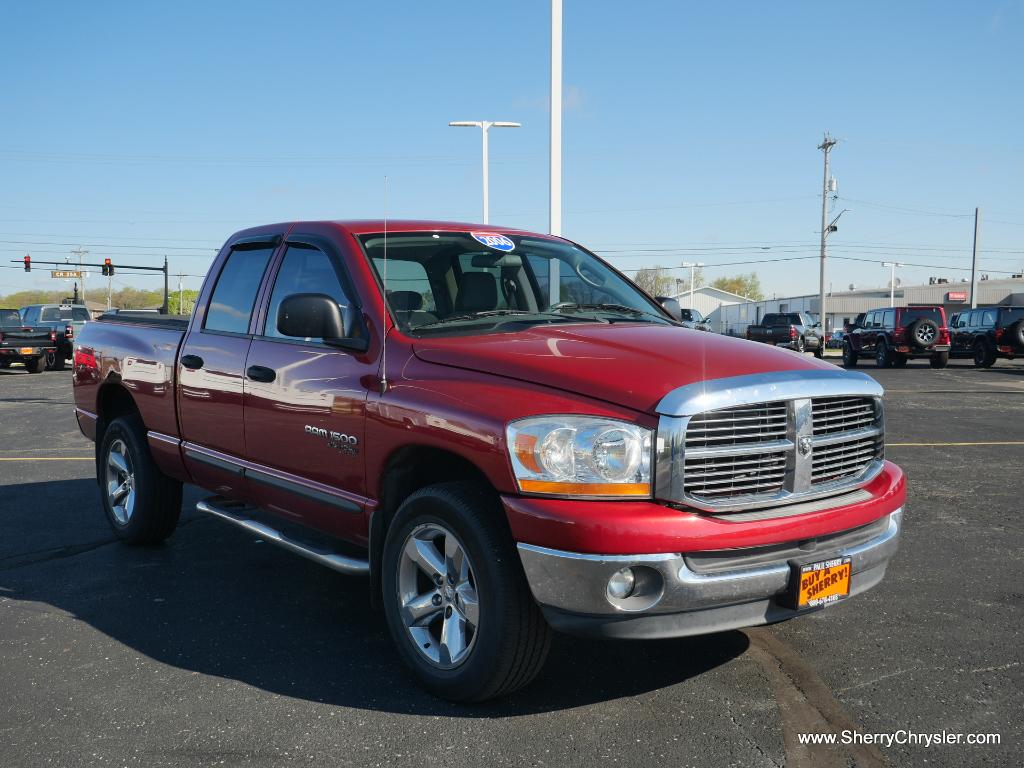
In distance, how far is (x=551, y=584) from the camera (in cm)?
313

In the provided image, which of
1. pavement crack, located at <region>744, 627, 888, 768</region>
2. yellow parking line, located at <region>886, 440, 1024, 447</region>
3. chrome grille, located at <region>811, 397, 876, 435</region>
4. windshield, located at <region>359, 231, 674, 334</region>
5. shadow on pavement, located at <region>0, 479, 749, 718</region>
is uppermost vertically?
windshield, located at <region>359, 231, 674, 334</region>

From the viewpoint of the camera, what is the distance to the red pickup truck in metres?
3.12

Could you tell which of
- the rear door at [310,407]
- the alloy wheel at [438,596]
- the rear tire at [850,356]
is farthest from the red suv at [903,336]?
the alloy wheel at [438,596]

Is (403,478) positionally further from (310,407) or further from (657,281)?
(657,281)

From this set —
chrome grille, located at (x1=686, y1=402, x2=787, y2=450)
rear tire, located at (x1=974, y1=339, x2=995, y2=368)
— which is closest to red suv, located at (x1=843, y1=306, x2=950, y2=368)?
rear tire, located at (x1=974, y1=339, x2=995, y2=368)

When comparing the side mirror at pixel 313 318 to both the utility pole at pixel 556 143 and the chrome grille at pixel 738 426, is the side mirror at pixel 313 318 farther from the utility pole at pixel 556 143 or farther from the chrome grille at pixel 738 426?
the utility pole at pixel 556 143

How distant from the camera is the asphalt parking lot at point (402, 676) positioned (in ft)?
10.4

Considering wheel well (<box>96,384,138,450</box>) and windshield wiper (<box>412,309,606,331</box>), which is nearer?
windshield wiper (<box>412,309,606,331</box>)

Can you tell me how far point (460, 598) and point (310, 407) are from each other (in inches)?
49.0

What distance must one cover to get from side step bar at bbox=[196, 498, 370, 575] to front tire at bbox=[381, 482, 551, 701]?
0.23 metres

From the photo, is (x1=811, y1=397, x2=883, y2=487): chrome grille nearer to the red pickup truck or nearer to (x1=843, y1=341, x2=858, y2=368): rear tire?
the red pickup truck

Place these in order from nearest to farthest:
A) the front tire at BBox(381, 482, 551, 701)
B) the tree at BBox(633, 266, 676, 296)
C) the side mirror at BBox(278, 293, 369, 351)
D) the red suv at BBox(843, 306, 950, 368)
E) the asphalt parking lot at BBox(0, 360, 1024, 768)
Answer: the asphalt parking lot at BBox(0, 360, 1024, 768)
the front tire at BBox(381, 482, 551, 701)
the side mirror at BBox(278, 293, 369, 351)
the red suv at BBox(843, 306, 950, 368)
the tree at BBox(633, 266, 676, 296)

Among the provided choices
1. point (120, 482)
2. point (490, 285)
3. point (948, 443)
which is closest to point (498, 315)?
point (490, 285)

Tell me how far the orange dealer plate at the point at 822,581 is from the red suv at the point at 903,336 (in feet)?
82.0
